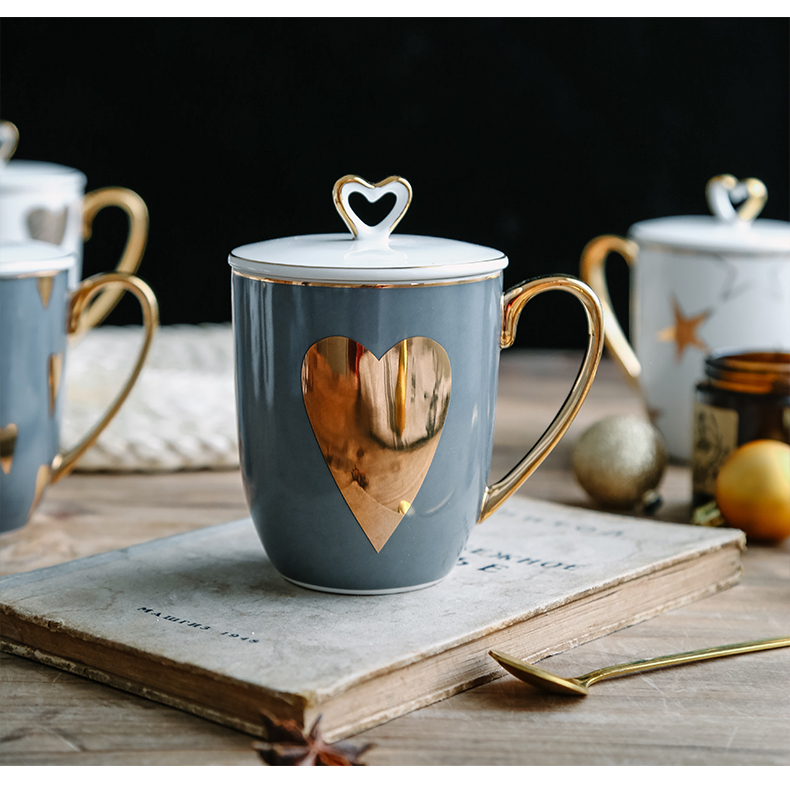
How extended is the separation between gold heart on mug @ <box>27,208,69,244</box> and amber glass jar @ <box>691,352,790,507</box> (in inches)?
21.6

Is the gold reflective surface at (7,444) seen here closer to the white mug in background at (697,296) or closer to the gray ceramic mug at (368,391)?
the gray ceramic mug at (368,391)

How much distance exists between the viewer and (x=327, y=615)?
1.69 ft

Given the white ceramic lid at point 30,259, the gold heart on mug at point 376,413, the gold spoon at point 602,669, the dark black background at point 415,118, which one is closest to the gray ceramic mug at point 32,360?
the white ceramic lid at point 30,259

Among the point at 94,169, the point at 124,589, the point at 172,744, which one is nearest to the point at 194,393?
the point at 124,589

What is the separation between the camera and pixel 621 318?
1579 millimetres

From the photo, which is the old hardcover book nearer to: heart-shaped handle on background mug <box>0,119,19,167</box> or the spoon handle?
the spoon handle

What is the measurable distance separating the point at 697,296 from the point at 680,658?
44 cm

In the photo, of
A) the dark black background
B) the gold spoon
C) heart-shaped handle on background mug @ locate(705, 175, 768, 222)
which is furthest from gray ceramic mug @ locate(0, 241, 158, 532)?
the dark black background

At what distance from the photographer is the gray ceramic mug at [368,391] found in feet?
1.64

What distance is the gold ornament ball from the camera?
77cm

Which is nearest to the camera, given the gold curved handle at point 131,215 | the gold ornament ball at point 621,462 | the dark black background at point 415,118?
the gold ornament ball at point 621,462

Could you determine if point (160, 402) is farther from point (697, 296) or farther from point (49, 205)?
point (697, 296)

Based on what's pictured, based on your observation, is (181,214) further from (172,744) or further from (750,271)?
(172,744)

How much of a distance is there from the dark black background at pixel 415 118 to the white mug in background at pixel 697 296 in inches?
21.0
